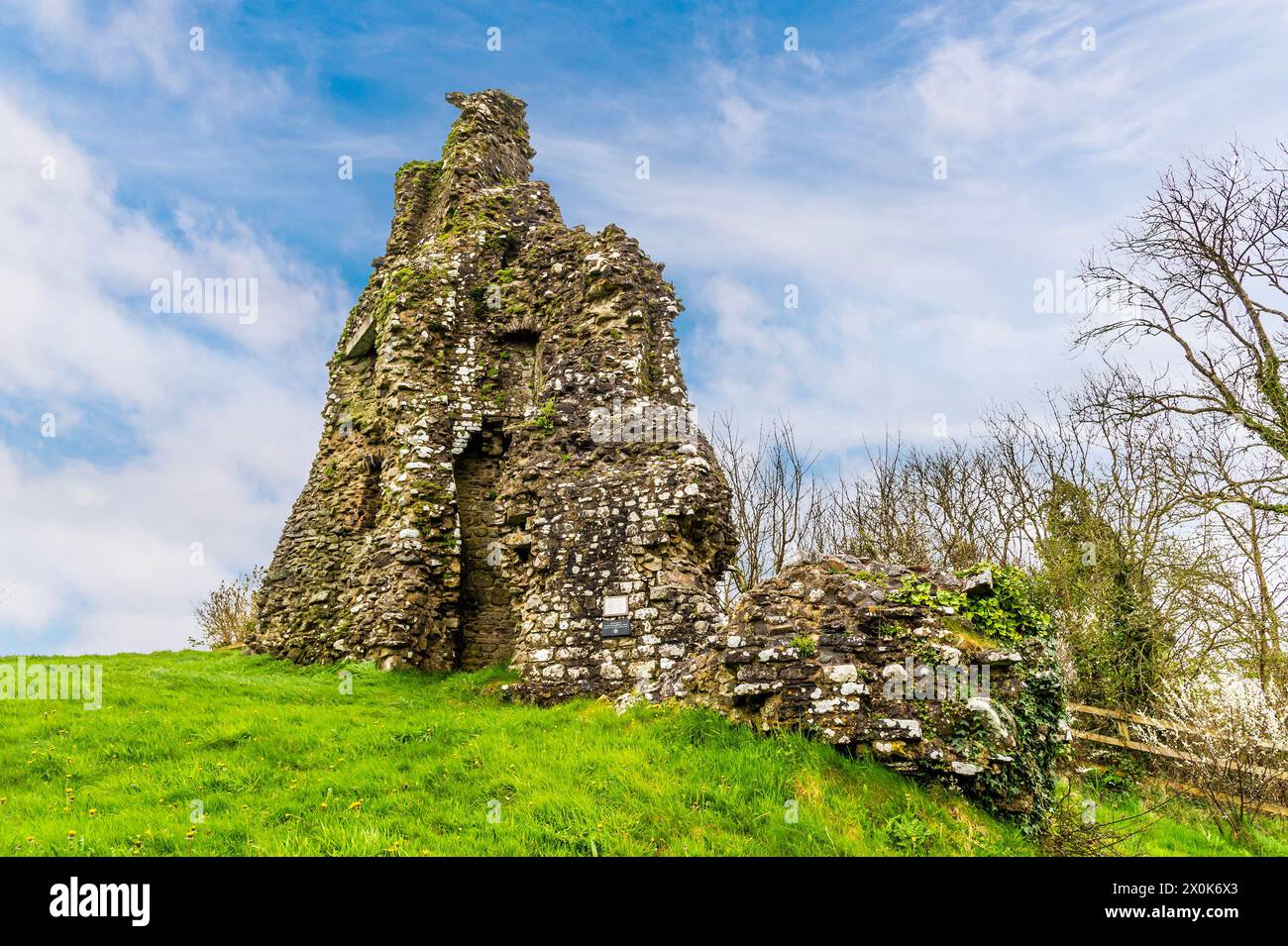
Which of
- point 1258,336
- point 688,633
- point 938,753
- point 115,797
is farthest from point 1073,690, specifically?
point 115,797

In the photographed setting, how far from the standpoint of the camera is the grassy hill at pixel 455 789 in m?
5.55

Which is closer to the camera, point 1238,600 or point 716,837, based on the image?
point 716,837

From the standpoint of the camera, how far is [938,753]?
20.4 feet

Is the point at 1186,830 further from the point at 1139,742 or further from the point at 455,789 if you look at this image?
the point at 455,789

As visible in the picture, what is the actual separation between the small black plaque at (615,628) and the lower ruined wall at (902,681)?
3.14 meters

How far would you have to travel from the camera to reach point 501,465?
50.7 feet

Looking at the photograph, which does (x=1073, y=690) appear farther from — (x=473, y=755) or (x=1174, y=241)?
(x=473, y=755)

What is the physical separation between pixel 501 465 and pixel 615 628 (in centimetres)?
590

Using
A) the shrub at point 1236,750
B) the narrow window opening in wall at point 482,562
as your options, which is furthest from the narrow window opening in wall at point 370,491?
the shrub at point 1236,750

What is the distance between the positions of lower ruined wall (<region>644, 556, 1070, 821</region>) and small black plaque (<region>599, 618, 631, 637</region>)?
3141 millimetres

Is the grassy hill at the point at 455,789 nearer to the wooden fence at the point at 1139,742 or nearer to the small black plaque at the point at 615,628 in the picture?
the small black plaque at the point at 615,628

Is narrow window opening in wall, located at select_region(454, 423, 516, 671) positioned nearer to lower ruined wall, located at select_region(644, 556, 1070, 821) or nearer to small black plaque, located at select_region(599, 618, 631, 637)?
small black plaque, located at select_region(599, 618, 631, 637)
